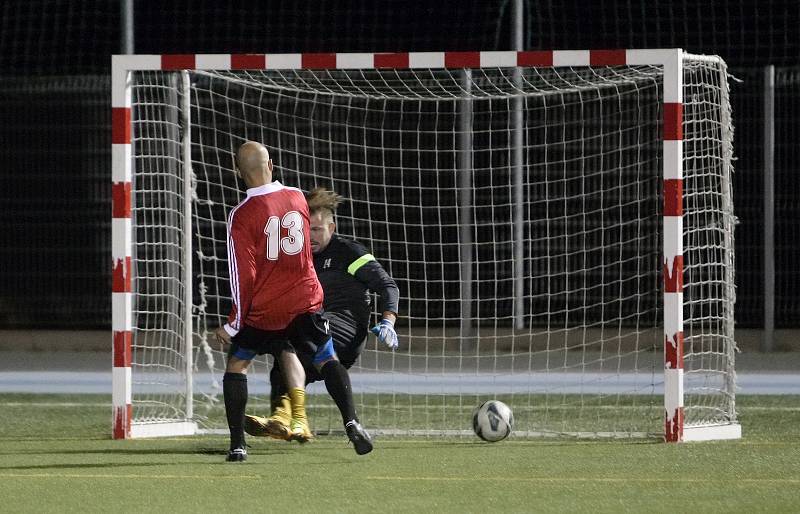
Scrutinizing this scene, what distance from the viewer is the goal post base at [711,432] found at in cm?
791

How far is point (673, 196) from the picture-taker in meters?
7.71

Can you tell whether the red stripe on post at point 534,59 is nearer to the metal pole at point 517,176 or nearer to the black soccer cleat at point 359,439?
the black soccer cleat at point 359,439

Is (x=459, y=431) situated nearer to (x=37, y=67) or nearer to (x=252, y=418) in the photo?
(x=252, y=418)

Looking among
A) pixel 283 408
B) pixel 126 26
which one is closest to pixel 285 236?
pixel 283 408

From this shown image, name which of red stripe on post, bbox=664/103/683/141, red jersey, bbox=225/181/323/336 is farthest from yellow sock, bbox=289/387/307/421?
red stripe on post, bbox=664/103/683/141

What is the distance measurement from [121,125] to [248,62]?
0.78m

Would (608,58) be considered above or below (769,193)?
above

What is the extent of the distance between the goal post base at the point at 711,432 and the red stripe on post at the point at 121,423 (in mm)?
2995

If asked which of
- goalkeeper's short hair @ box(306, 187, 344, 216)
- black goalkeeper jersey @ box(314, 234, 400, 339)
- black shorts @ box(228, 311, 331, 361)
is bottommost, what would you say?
black shorts @ box(228, 311, 331, 361)

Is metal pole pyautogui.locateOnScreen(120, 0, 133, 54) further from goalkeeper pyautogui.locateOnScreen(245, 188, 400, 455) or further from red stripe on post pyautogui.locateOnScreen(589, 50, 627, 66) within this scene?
red stripe on post pyautogui.locateOnScreen(589, 50, 627, 66)

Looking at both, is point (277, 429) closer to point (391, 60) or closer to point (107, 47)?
point (391, 60)

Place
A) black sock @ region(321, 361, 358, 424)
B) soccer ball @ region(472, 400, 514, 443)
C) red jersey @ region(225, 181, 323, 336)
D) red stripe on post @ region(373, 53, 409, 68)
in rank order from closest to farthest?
red jersey @ region(225, 181, 323, 336), black sock @ region(321, 361, 358, 424), soccer ball @ region(472, 400, 514, 443), red stripe on post @ region(373, 53, 409, 68)

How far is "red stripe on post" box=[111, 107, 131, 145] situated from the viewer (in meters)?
8.15

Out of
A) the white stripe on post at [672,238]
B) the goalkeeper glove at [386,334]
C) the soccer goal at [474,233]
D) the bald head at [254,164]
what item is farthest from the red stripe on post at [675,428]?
the bald head at [254,164]
